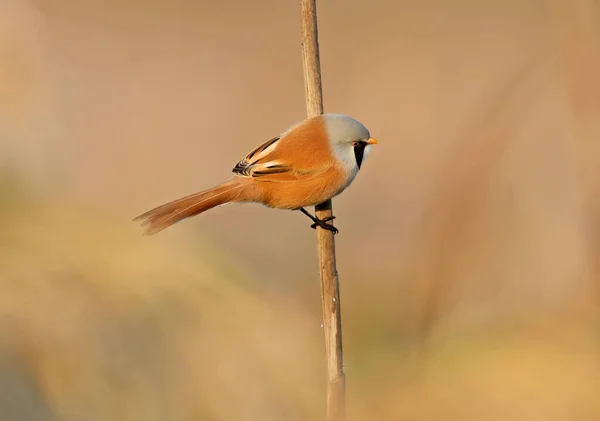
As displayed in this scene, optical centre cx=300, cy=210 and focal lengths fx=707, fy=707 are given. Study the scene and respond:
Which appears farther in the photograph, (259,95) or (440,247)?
(259,95)

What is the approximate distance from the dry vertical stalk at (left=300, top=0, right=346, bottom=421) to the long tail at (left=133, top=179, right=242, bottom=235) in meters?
0.27

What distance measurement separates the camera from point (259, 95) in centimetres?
371

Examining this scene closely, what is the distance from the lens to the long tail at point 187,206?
1.32 m

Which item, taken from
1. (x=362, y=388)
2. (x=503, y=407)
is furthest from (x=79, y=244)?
(x=503, y=407)

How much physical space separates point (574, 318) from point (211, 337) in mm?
683

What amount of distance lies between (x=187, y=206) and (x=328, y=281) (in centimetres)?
36

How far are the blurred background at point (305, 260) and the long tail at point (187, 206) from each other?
0.39ft

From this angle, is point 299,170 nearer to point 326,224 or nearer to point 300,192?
point 300,192

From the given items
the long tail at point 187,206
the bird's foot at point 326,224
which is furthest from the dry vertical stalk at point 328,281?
the long tail at point 187,206

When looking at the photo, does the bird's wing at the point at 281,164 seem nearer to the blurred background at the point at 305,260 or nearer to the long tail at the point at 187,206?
the long tail at the point at 187,206

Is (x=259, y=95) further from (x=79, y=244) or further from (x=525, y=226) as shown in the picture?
(x=79, y=244)

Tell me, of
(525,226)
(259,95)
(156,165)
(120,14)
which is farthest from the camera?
(120,14)

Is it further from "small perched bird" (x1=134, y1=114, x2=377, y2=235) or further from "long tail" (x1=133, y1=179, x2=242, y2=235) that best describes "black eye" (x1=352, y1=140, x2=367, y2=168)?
"long tail" (x1=133, y1=179, x2=242, y2=235)

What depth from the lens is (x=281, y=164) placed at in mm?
1528
